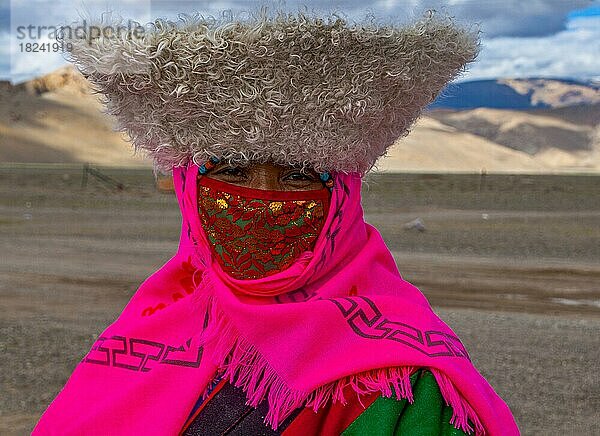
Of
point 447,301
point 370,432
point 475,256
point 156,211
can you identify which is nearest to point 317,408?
point 370,432

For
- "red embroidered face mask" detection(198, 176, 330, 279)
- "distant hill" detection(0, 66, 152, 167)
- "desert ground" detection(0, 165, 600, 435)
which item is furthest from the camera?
"distant hill" detection(0, 66, 152, 167)

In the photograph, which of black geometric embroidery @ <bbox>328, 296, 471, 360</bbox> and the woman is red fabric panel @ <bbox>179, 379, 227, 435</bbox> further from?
black geometric embroidery @ <bbox>328, 296, 471, 360</bbox>

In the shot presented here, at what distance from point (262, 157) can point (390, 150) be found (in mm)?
397

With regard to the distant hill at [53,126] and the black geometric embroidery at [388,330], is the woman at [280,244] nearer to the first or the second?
the black geometric embroidery at [388,330]

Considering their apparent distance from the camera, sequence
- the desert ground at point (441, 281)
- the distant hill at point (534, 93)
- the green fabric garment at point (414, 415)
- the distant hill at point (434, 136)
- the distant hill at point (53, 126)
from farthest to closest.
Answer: the distant hill at point (534, 93) < the distant hill at point (434, 136) < the distant hill at point (53, 126) < the desert ground at point (441, 281) < the green fabric garment at point (414, 415)

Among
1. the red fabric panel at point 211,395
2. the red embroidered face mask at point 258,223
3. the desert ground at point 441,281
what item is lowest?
the desert ground at point 441,281

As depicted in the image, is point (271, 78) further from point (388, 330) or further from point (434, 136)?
point (434, 136)

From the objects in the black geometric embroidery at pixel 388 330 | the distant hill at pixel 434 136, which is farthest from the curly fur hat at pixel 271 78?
the distant hill at pixel 434 136

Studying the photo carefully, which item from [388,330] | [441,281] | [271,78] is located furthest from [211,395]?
[441,281]

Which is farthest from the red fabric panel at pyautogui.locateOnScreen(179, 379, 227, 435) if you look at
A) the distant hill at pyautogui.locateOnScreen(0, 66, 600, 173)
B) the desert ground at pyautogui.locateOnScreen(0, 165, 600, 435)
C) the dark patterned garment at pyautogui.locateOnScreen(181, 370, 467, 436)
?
the distant hill at pyautogui.locateOnScreen(0, 66, 600, 173)

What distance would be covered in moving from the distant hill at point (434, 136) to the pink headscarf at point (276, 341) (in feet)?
135

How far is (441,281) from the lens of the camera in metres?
10.6

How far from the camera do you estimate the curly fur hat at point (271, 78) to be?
1.89m

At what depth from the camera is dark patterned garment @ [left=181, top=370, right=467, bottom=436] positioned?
6.03 ft
